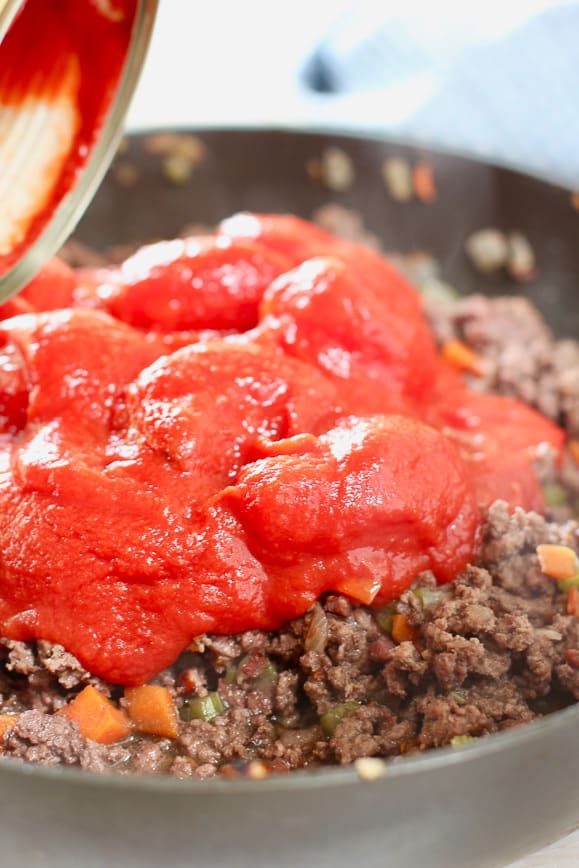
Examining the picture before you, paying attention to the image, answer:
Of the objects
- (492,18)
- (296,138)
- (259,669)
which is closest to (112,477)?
(259,669)

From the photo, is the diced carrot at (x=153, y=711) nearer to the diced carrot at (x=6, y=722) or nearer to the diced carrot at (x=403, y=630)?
the diced carrot at (x=6, y=722)

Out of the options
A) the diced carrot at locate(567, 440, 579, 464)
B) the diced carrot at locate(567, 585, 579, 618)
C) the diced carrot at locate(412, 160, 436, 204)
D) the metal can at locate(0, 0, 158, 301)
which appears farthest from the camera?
the diced carrot at locate(412, 160, 436, 204)

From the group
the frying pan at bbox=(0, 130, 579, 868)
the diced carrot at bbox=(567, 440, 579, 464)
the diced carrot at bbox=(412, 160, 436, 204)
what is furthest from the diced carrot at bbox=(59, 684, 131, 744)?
the diced carrot at bbox=(412, 160, 436, 204)

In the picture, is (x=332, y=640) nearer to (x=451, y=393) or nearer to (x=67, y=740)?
(x=67, y=740)

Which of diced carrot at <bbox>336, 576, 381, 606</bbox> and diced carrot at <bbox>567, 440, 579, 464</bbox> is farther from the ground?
diced carrot at <bbox>336, 576, 381, 606</bbox>

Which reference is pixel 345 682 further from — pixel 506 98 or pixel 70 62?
pixel 506 98

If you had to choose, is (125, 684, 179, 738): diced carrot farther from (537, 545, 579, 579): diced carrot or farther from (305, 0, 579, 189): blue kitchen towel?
(305, 0, 579, 189): blue kitchen towel
